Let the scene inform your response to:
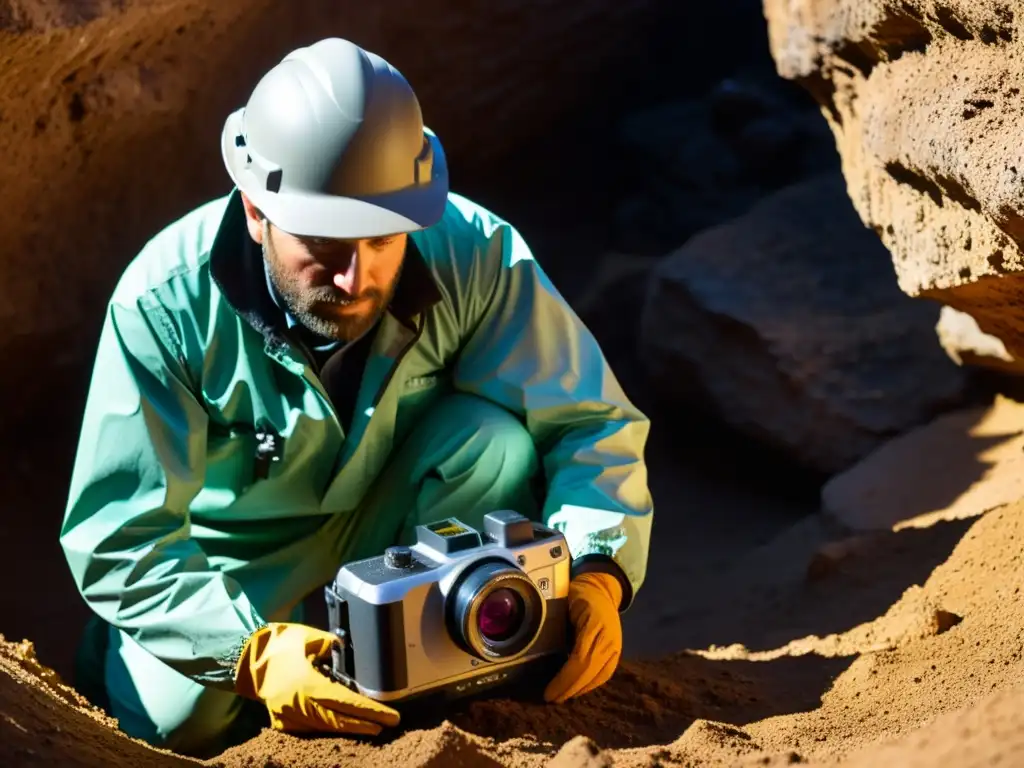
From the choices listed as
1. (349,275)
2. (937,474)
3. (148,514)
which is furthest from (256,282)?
(937,474)

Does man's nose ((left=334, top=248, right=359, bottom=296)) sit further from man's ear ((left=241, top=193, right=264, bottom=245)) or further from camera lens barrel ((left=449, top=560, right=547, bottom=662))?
camera lens barrel ((left=449, top=560, right=547, bottom=662))

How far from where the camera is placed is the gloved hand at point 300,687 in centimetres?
181

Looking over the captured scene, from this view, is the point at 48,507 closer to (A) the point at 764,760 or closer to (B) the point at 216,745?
(B) the point at 216,745

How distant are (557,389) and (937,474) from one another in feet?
4.49

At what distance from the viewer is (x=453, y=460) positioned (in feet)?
7.49

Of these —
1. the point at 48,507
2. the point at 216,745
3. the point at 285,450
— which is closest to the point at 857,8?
the point at 285,450

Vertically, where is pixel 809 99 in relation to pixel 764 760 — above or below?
below

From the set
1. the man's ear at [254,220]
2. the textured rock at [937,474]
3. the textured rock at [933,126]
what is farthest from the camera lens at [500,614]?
the textured rock at [937,474]

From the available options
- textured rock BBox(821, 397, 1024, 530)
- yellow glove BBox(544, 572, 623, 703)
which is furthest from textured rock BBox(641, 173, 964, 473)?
yellow glove BBox(544, 572, 623, 703)

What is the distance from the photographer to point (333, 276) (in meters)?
1.99

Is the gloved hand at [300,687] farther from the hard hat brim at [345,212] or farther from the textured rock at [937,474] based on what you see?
the textured rock at [937,474]

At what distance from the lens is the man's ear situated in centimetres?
207

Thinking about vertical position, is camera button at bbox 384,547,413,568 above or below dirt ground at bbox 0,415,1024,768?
above

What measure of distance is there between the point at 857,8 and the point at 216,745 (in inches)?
74.5
